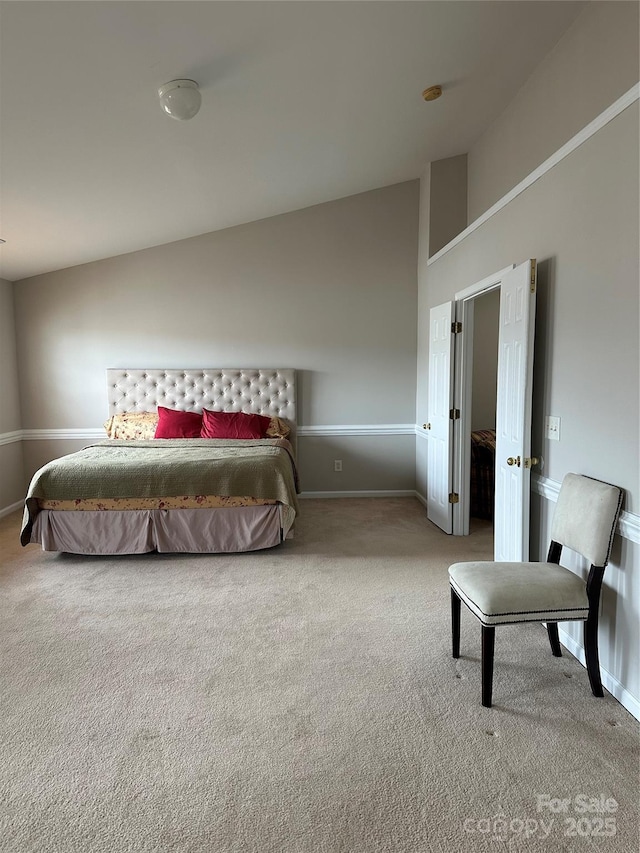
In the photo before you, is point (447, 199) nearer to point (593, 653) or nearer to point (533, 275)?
point (533, 275)

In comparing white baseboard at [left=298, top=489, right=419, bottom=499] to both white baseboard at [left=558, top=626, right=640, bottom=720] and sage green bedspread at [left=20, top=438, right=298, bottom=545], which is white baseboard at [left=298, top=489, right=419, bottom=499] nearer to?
sage green bedspread at [left=20, top=438, right=298, bottom=545]

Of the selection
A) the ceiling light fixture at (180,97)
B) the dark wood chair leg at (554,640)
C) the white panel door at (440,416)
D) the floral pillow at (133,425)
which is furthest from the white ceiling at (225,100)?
the dark wood chair leg at (554,640)

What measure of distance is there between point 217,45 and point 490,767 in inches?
129

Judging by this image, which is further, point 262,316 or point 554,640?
point 262,316

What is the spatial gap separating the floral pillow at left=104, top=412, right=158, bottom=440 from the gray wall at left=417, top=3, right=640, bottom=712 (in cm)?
357

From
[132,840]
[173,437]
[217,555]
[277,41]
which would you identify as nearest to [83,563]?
[217,555]

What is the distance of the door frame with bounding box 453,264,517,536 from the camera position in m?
4.15

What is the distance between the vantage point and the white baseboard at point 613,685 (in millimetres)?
2082

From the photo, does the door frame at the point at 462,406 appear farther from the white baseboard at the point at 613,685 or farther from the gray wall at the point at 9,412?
the gray wall at the point at 9,412

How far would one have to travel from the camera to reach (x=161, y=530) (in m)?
3.89

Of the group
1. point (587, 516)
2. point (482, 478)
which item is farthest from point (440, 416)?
point (587, 516)

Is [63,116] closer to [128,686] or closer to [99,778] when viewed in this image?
[128,686]

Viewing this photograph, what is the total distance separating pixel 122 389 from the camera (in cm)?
547

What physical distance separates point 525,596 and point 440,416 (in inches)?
97.3
